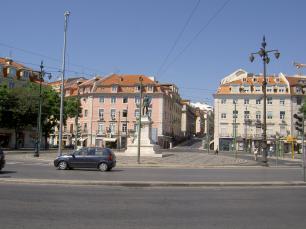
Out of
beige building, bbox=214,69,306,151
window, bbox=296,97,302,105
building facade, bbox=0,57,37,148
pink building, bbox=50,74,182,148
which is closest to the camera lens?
building facade, bbox=0,57,37,148

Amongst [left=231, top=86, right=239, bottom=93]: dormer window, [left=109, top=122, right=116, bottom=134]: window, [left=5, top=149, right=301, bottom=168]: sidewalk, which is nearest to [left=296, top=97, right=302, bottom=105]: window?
[left=231, top=86, right=239, bottom=93]: dormer window

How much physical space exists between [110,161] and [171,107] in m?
90.3

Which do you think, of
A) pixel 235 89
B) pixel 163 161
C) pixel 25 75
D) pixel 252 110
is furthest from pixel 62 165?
pixel 235 89

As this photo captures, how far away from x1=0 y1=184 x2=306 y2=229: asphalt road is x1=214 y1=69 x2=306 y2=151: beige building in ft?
272

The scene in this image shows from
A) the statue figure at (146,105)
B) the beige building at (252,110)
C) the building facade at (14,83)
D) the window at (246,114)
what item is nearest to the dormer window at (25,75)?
the building facade at (14,83)

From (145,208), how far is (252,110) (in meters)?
91.8

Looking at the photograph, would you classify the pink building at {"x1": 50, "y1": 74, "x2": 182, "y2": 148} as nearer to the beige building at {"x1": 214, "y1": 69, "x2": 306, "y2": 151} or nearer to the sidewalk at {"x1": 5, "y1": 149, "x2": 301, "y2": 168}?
the beige building at {"x1": 214, "y1": 69, "x2": 306, "y2": 151}

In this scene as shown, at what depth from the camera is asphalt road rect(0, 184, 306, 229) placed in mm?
9367

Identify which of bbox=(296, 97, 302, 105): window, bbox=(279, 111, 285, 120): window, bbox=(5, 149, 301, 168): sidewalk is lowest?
bbox=(5, 149, 301, 168): sidewalk

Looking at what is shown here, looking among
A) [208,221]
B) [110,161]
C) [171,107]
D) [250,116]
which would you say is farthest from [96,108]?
[208,221]

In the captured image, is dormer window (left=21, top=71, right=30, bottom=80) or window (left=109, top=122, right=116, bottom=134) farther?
window (left=109, top=122, right=116, bottom=134)

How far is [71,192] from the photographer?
14.9m

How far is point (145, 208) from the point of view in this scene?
11.6 metres

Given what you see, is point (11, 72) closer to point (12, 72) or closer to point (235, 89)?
point (12, 72)
